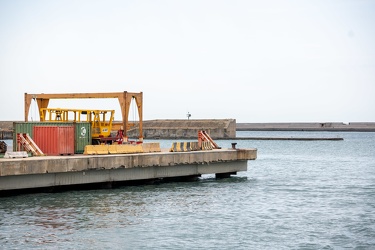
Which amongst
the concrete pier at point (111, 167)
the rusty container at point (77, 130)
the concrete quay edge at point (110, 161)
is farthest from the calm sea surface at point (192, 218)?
the rusty container at point (77, 130)

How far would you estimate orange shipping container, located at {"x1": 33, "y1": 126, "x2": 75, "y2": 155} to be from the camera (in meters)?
38.7

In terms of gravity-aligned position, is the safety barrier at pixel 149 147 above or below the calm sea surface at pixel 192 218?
above

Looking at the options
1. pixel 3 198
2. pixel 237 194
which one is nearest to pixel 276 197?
pixel 237 194

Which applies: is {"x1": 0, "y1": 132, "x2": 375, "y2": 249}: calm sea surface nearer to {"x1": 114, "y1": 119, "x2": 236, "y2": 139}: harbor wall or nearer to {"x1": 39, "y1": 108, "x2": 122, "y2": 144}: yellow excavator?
{"x1": 39, "y1": 108, "x2": 122, "y2": 144}: yellow excavator

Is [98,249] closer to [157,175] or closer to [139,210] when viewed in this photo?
[139,210]

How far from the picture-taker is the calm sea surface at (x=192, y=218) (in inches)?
934

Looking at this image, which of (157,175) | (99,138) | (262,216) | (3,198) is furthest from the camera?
(99,138)

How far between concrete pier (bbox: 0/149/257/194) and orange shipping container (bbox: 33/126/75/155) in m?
3.11

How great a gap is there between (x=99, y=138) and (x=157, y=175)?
779 cm

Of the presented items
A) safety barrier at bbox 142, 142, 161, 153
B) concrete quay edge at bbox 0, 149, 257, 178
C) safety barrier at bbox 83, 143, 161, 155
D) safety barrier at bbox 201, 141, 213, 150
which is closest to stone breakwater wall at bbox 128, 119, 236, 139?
safety barrier at bbox 201, 141, 213, 150

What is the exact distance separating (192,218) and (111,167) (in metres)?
9.03

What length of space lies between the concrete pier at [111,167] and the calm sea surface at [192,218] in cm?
79

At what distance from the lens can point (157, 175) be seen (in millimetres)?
40031

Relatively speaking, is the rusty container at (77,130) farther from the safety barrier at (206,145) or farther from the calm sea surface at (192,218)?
the safety barrier at (206,145)
